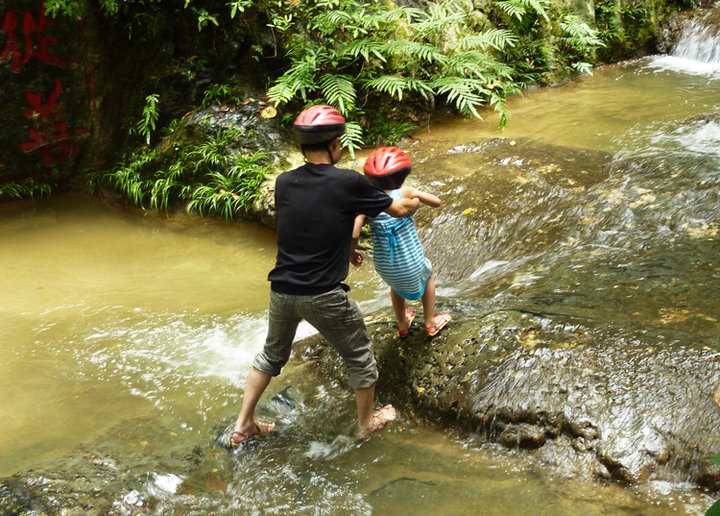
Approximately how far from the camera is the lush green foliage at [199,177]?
22.7 ft

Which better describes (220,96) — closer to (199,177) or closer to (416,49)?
(199,177)

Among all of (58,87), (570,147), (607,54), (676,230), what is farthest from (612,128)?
(58,87)

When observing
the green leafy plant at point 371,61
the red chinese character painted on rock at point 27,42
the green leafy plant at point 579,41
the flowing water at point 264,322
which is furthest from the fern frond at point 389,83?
the red chinese character painted on rock at point 27,42

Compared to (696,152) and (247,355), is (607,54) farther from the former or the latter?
(247,355)

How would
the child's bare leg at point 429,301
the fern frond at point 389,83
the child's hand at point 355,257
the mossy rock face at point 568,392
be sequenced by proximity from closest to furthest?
the mossy rock face at point 568,392 < the child's hand at point 355,257 < the child's bare leg at point 429,301 < the fern frond at point 389,83

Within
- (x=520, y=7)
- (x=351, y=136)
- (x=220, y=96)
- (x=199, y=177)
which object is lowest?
(x=199, y=177)

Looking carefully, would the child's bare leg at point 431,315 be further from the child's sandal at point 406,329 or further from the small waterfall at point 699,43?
the small waterfall at point 699,43

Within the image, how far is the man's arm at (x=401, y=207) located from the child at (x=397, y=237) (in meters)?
0.09

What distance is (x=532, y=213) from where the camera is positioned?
18.2ft

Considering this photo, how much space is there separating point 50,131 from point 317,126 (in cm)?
658

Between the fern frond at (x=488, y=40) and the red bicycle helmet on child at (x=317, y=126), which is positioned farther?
the fern frond at (x=488, y=40)

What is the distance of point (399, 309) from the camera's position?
3.62 meters

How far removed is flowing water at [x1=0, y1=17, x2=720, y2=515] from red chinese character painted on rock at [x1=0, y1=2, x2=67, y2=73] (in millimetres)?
1788

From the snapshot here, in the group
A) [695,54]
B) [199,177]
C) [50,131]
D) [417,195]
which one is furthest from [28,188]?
[695,54]
